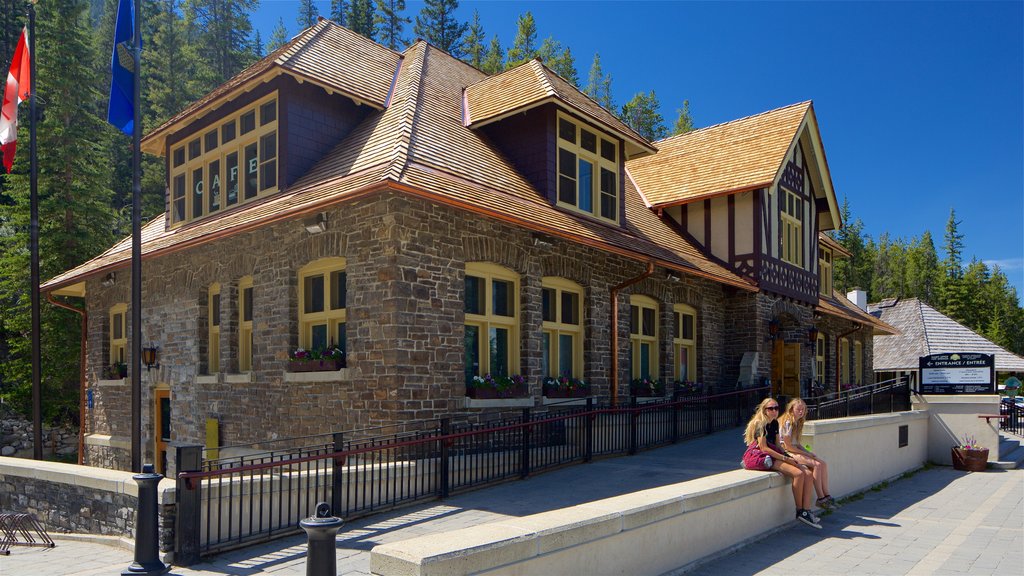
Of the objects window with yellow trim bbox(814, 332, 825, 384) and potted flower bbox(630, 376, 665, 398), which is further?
window with yellow trim bbox(814, 332, 825, 384)

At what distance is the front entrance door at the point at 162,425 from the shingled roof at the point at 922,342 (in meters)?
32.1

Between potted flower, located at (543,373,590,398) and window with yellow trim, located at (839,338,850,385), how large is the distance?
17.4 m

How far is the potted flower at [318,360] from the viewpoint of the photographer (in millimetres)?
11406

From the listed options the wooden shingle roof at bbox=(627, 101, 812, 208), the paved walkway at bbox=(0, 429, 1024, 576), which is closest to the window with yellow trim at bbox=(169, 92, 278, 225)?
the paved walkway at bbox=(0, 429, 1024, 576)

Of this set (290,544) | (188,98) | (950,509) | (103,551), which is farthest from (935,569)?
(188,98)

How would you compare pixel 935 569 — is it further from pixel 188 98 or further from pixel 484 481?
pixel 188 98

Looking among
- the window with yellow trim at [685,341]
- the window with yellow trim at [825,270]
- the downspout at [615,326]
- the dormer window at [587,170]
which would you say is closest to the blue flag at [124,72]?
the dormer window at [587,170]

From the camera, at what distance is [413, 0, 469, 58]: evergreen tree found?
4941cm

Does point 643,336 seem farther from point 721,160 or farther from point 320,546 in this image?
point 320,546

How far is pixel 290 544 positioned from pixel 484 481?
3205mm

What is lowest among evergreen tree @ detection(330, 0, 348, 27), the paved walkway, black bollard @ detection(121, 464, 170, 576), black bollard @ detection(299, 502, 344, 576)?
the paved walkway

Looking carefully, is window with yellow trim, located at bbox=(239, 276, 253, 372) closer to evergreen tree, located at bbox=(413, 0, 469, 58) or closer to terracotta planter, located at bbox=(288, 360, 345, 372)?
terracotta planter, located at bbox=(288, 360, 345, 372)

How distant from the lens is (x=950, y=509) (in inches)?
429

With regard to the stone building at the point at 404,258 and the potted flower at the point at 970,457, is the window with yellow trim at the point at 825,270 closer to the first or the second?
the stone building at the point at 404,258
